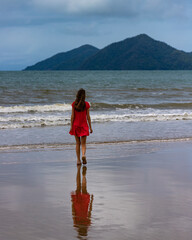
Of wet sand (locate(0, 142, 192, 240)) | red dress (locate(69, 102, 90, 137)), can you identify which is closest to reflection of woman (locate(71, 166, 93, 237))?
wet sand (locate(0, 142, 192, 240))

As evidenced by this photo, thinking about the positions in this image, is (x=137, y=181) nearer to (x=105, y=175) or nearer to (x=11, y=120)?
(x=105, y=175)

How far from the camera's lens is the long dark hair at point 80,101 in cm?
792

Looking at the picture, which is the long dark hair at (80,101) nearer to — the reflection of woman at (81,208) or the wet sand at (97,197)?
the wet sand at (97,197)

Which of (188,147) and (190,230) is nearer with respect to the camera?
(190,230)

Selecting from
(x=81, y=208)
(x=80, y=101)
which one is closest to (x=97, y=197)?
(x=81, y=208)

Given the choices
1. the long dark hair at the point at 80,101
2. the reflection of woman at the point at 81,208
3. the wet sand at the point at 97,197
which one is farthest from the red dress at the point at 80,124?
the reflection of woman at the point at 81,208

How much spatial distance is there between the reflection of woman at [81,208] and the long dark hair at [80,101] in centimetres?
199

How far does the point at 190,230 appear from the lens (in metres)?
4.21

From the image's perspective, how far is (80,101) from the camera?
804 cm

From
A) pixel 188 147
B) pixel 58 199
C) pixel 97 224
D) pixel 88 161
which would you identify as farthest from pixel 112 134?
pixel 97 224

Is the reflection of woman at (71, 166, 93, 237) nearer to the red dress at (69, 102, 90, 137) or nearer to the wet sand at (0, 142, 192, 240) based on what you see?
the wet sand at (0, 142, 192, 240)

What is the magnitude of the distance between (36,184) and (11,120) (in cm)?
1174

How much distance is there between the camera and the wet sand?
422 cm

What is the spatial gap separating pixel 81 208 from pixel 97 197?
1.67 feet
